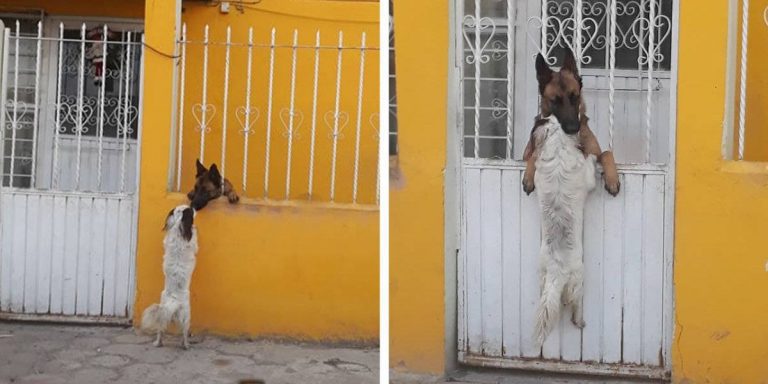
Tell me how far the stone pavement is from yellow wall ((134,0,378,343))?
10cm

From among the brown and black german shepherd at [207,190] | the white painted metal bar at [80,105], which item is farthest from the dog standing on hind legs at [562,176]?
the white painted metal bar at [80,105]

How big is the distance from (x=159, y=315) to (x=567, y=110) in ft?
6.76

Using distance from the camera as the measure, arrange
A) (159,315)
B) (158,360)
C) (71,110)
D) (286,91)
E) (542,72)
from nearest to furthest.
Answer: (542,72)
(158,360)
(159,315)
(286,91)
(71,110)

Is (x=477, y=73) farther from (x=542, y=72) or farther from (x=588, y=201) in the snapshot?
(x=588, y=201)

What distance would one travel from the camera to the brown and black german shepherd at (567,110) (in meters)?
3.35

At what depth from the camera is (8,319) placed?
4461 mm

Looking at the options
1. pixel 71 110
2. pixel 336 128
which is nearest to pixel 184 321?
pixel 336 128

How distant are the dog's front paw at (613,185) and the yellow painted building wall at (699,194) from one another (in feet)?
0.69

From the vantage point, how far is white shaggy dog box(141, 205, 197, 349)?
163 inches

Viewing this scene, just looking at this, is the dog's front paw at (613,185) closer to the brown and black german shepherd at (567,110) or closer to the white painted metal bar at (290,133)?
the brown and black german shepherd at (567,110)

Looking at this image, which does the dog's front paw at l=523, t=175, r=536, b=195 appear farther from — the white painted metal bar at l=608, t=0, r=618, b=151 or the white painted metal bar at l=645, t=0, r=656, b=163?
the white painted metal bar at l=645, t=0, r=656, b=163

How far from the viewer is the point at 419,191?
11.3 feet

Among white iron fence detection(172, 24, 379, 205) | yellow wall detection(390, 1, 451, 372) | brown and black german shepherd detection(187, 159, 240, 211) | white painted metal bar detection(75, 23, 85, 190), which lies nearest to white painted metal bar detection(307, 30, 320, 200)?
white iron fence detection(172, 24, 379, 205)

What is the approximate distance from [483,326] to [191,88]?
2.18 m
